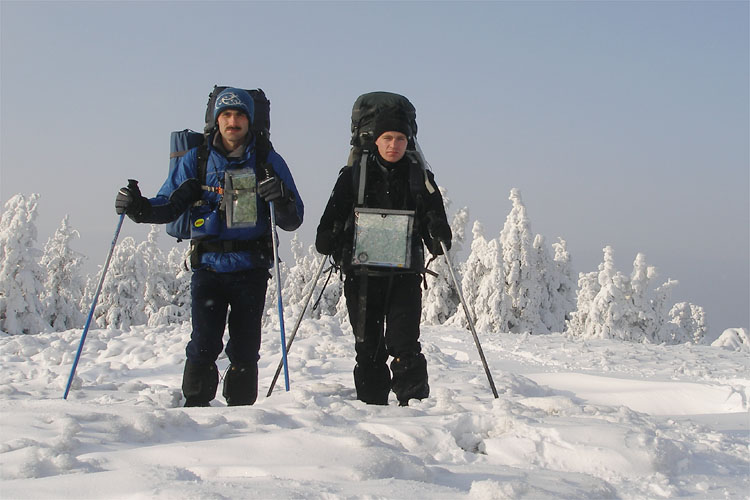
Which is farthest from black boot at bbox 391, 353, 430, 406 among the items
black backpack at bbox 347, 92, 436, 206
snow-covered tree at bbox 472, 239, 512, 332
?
snow-covered tree at bbox 472, 239, 512, 332

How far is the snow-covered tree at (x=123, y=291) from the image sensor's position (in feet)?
121

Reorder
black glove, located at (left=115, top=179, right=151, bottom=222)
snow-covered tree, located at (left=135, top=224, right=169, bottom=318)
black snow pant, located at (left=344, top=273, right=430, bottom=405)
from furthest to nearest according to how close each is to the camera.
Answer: snow-covered tree, located at (left=135, top=224, right=169, bottom=318)
black snow pant, located at (left=344, top=273, right=430, bottom=405)
black glove, located at (left=115, top=179, right=151, bottom=222)

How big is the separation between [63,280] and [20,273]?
19.6 ft

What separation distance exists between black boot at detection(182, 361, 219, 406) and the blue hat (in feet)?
6.75

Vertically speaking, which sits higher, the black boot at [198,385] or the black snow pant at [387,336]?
the black snow pant at [387,336]

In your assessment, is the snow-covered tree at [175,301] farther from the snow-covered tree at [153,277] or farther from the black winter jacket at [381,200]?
the black winter jacket at [381,200]

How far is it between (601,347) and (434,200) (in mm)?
7017

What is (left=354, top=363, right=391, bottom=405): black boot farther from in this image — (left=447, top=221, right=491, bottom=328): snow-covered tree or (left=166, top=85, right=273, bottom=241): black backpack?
(left=447, top=221, right=491, bottom=328): snow-covered tree

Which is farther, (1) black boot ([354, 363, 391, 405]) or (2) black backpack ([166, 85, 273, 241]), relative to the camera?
(1) black boot ([354, 363, 391, 405])

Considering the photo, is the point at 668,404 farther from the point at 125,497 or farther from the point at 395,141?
the point at 125,497

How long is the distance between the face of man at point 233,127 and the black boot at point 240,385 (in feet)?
5.97

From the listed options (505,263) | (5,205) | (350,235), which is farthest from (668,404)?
(5,205)

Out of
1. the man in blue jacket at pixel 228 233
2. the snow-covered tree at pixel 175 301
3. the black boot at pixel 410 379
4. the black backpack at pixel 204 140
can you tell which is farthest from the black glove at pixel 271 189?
the snow-covered tree at pixel 175 301

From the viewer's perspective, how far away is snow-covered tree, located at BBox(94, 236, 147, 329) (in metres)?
37.0
